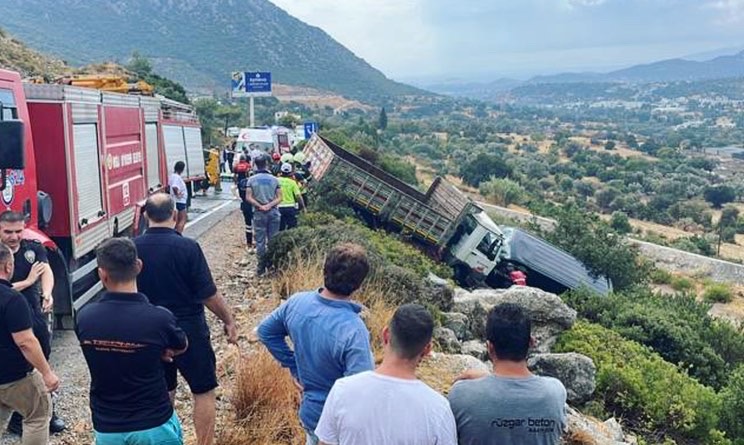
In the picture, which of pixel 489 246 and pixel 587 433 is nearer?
pixel 587 433

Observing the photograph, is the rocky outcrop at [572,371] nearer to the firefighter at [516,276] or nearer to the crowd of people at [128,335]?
the crowd of people at [128,335]

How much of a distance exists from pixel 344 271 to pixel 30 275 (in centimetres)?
277

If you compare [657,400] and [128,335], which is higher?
[128,335]

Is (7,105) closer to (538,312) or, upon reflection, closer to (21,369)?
(21,369)

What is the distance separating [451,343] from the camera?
7.99 metres

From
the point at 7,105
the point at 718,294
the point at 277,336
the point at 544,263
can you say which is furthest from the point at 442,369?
the point at 718,294

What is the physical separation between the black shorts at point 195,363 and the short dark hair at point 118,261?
3.26 ft

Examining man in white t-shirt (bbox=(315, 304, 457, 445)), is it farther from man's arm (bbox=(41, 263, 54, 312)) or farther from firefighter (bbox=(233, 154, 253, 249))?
firefighter (bbox=(233, 154, 253, 249))

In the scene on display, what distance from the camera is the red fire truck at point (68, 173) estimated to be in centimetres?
657

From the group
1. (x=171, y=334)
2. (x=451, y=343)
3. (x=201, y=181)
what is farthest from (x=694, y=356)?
(x=201, y=181)

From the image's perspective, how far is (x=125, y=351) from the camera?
336 cm

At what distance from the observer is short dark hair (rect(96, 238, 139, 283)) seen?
344 centimetres

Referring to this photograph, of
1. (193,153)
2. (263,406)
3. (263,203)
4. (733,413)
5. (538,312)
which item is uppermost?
(263,203)

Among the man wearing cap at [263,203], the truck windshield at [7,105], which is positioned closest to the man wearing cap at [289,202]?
the man wearing cap at [263,203]
